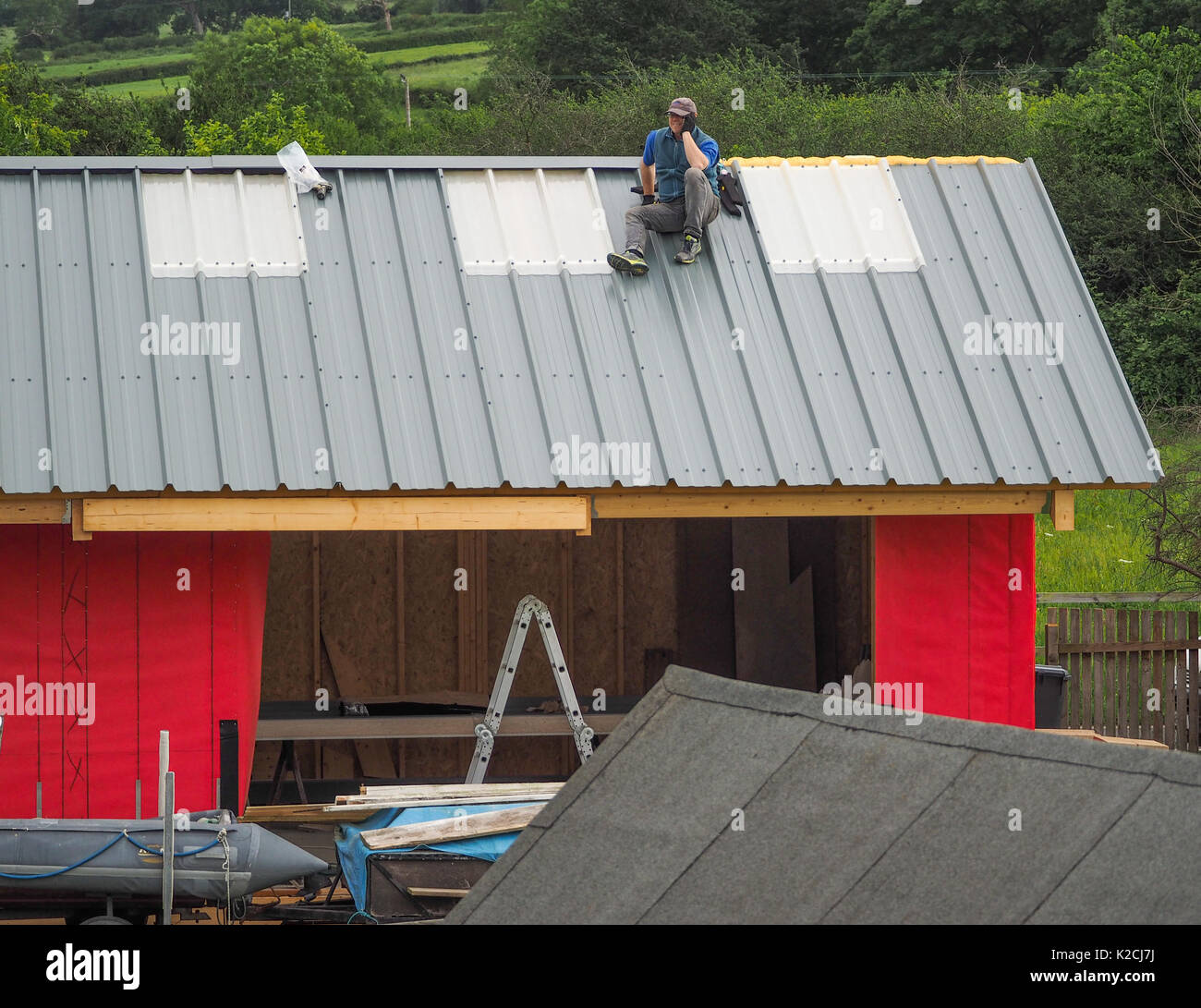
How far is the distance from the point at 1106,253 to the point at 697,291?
27.0 meters

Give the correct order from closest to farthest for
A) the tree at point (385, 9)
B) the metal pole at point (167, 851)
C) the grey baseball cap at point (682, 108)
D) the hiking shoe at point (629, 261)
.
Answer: the metal pole at point (167, 851), the hiking shoe at point (629, 261), the grey baseball cap at point (682, 108), the tree at point (385, 9)

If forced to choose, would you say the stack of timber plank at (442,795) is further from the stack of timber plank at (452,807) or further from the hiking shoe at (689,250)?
the hiking shoe at (689,250)

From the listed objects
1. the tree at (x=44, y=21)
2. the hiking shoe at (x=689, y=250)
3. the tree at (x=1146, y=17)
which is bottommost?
the hiking shoe at (x=689, y=250)

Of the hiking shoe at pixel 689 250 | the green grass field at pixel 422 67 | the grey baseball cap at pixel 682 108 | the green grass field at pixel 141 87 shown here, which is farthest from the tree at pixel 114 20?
the hiking shoe at pixel 689 250

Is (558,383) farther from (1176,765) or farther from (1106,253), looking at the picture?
(1106,253)

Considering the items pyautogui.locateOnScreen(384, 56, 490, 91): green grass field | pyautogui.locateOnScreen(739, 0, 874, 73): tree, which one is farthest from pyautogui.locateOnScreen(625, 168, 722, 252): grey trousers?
pyautogui.locateOnScreen(384, 56, 490, 91): green grass field

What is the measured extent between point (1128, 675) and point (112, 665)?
34.9 ft

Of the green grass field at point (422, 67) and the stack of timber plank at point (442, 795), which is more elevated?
the green grass field at point (422, 67)

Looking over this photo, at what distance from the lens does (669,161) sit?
37.7 ft

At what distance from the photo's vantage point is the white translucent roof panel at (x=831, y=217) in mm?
11500

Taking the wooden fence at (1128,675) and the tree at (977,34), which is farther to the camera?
the tree at (977,34)

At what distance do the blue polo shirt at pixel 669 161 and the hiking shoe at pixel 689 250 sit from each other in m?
0.39


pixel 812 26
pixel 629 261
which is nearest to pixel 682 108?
pixel 629 261

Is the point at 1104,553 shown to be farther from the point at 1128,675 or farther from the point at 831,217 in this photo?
the point at 831,217
